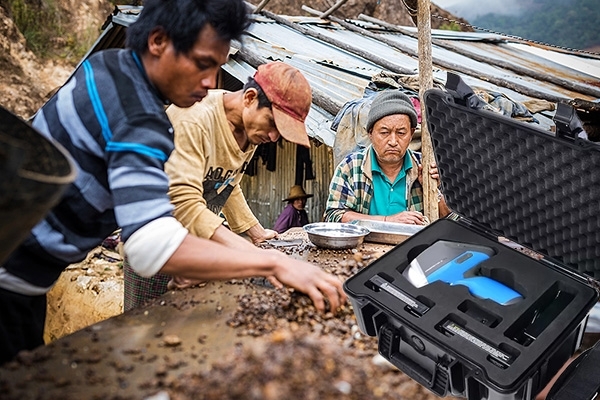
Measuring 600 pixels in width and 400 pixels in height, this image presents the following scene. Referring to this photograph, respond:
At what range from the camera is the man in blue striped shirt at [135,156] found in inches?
70.9

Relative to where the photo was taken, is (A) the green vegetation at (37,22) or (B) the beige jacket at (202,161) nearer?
(B) the beige jacket at (202,161)

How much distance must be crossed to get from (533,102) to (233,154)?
5.11 m

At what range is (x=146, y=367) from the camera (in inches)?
72.0

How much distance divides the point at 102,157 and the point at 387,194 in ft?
9.88

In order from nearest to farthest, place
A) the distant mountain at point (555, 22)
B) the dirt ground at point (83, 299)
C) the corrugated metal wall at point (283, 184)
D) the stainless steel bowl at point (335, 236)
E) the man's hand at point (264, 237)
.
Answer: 1. the stainless steel bowl at point (335, 236)
2. the man's hand at point (264, 237)
3. the dirt ground at point (83, 299)
4. the corrugated metal wall at point (283, 184)
5. the distant mountain at point (555, 22)

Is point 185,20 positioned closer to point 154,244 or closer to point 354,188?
point 154,244

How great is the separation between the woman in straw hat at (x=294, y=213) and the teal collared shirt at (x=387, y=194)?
11.1 feet

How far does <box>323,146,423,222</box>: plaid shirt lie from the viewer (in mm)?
4496

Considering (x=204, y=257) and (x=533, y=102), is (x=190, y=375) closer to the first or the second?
(x=204, y=257)

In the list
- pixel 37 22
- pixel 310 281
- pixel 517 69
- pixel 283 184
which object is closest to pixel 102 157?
pixel 310 281

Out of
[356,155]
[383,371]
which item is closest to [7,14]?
[356,155]

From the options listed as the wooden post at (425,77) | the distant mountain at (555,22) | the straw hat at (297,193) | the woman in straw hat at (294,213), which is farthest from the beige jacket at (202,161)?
the distant mountain at (555,22)

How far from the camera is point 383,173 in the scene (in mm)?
4520

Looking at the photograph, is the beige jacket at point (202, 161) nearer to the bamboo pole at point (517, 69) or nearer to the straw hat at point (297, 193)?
the straw hat at point (297, 193)
